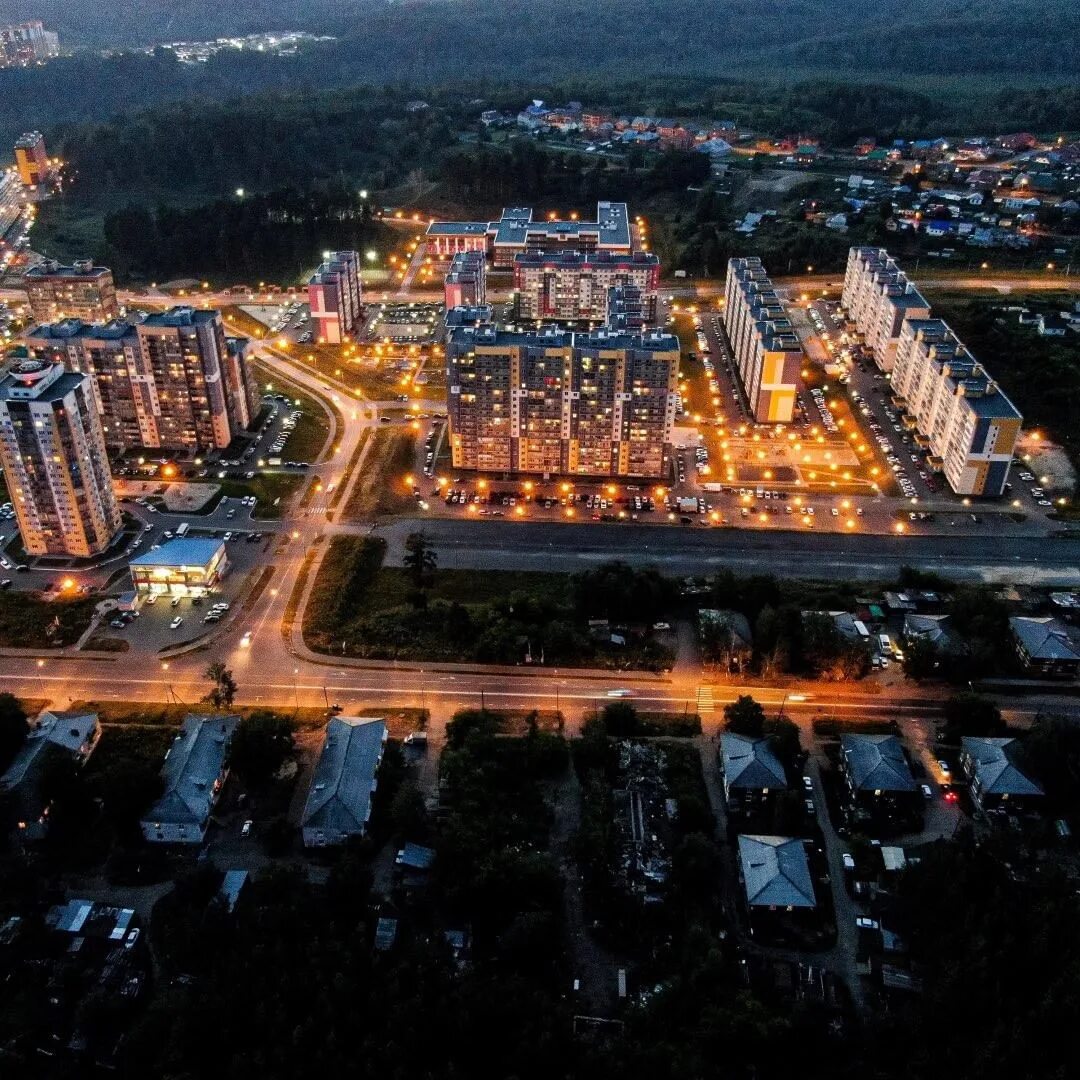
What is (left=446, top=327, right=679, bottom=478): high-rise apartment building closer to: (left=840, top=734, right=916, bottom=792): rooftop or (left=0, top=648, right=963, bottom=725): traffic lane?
(left=0, top=648, right=963, bottom=725): traffic lane

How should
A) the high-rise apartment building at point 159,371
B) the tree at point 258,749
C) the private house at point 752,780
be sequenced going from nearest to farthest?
the private house at point 752,780
the tree at point 258,749
the high-rise apartment building at point 159,371

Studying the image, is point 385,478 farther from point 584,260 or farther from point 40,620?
point 584,260

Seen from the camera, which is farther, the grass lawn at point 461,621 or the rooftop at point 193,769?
the grass lawn at point 461,621

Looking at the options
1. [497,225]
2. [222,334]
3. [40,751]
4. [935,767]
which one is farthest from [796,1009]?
[497,225]

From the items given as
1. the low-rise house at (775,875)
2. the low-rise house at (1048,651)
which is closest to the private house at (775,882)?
the low-rise house at (775,875)

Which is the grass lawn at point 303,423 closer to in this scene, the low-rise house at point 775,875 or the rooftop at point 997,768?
the low-rise house at point 775,875
